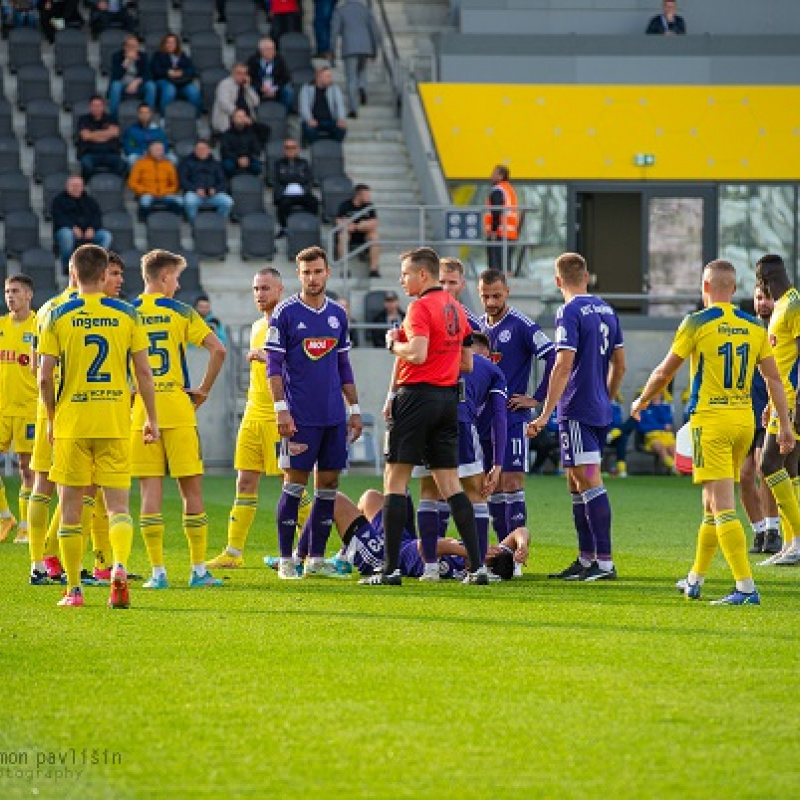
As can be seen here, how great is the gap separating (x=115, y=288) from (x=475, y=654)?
4.38m

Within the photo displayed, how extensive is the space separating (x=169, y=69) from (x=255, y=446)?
17.8 metres

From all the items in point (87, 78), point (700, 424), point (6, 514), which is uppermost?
point (87, 78)

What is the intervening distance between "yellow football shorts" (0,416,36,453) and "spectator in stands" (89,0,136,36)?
55.9ft

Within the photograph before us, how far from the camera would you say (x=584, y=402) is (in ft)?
40.8

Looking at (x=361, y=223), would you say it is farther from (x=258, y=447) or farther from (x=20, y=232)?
(x=258, y=447)

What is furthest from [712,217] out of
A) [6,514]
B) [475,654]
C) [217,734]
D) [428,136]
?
[217,734]

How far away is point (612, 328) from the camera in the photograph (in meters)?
12.6

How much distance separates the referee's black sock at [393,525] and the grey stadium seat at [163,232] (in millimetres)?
16965

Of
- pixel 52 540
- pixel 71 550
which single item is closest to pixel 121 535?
pixel 71 550

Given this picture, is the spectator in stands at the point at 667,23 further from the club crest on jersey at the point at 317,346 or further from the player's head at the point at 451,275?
the club crest on jersey at the point at 317,346

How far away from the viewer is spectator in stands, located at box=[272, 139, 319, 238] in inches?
1141

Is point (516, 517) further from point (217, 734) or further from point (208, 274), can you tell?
point (208, 274)

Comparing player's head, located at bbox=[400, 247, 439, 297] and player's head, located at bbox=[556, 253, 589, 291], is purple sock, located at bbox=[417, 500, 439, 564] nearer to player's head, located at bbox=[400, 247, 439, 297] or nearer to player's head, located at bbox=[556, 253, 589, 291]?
player's head, located at bbox=[400, 247, 439, 297]

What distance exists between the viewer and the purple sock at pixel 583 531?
12375 mm
